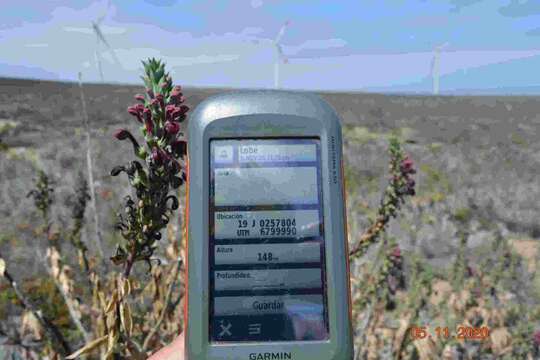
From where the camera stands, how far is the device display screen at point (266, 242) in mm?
1749

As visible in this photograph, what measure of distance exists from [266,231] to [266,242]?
0.12 feet

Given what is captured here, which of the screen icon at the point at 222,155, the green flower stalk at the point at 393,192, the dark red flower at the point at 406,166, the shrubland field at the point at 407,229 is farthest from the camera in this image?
the shrubland field at the point at 407,229

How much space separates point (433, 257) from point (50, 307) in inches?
278

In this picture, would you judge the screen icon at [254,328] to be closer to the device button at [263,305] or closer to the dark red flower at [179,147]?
the device button at [263,305]

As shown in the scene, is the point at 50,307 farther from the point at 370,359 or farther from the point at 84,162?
the point at 84,162

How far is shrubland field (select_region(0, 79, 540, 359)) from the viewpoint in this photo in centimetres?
446

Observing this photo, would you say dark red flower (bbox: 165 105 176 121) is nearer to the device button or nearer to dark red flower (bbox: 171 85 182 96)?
dark red flower (bbox: 171 85 182 96)

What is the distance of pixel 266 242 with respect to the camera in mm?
1801

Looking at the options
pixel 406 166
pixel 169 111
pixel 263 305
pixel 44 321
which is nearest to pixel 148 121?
pixel 169 111

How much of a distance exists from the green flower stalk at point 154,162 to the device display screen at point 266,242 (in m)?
0.14

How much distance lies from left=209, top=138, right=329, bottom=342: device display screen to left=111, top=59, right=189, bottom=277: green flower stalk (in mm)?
135

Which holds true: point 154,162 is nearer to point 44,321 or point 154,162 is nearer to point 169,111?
point 169,111
